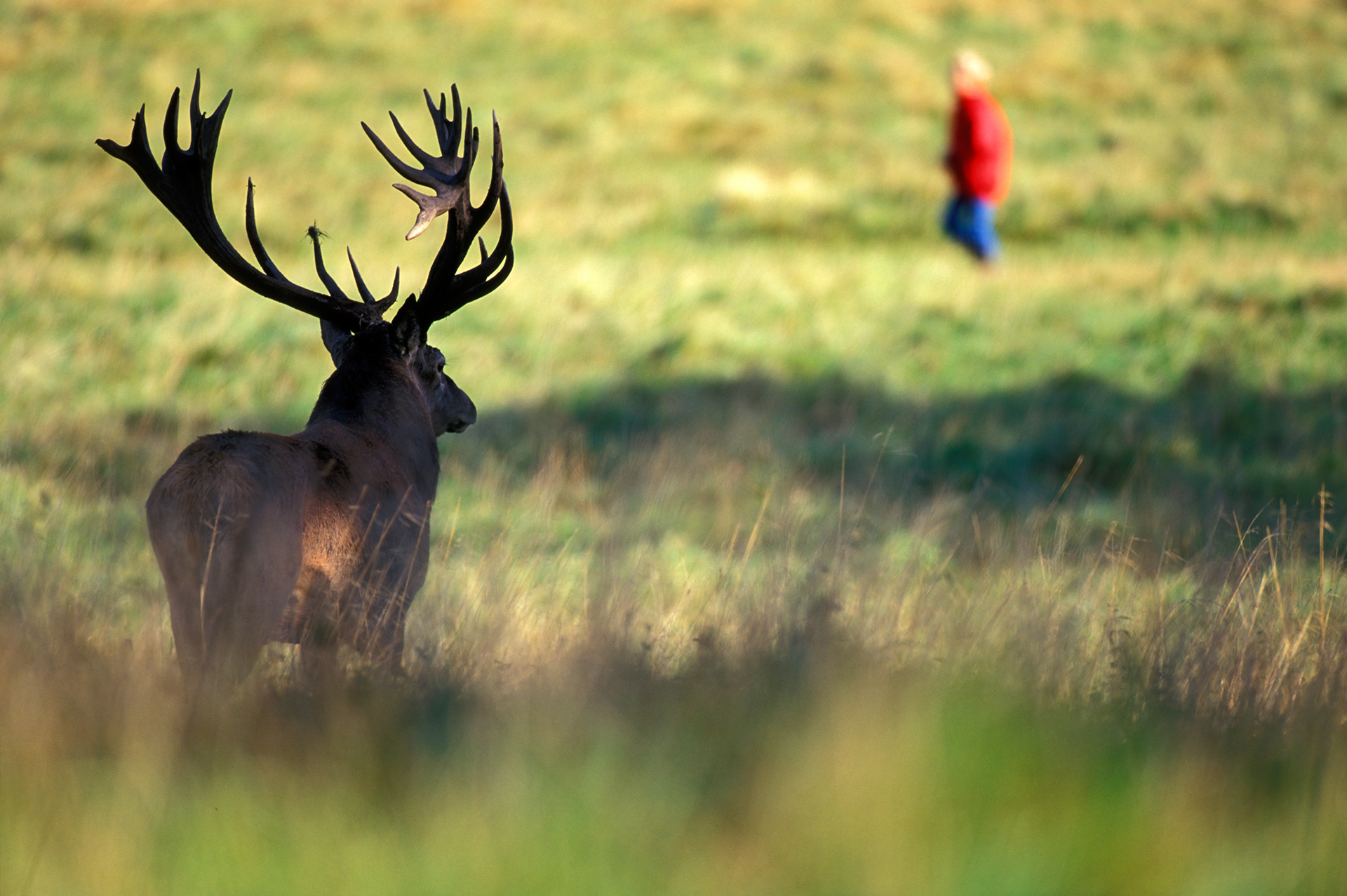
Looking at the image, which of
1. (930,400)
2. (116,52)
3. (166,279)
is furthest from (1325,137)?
(116,52)

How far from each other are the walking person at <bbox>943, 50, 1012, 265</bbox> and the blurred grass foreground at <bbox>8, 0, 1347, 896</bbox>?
1.04 meters

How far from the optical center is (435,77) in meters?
23.9

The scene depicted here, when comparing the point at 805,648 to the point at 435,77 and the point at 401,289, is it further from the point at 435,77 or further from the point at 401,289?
the point at 435,77

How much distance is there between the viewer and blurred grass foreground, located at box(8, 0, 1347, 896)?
2.65m

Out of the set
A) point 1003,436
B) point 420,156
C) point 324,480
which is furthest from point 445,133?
point 1003,436

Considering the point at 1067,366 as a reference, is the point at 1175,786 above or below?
below

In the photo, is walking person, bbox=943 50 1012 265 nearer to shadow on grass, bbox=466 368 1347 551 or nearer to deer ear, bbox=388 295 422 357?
shadow on grass, bbox=466 368 1347 551

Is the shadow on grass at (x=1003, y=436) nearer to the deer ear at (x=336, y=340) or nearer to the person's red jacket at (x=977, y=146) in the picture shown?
the deer ear at (x=336, y=340)

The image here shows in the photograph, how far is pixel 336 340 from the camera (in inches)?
199

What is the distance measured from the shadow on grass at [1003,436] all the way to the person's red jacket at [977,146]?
467 cm

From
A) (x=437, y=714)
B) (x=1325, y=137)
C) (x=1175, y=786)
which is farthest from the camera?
(x=1325, y=137)

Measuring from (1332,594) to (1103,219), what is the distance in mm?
14557

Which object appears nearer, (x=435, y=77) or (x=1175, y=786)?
(x=1175, y=786)

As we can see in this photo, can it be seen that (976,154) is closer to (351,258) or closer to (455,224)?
(455,224)
